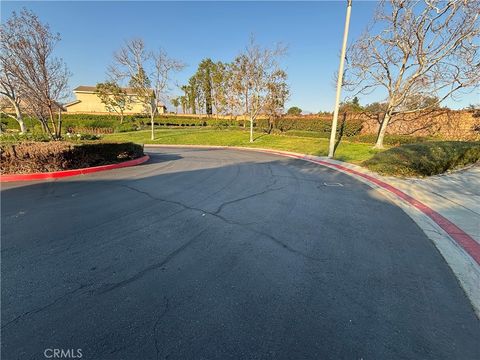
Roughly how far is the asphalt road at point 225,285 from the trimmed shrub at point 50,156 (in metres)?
3.26

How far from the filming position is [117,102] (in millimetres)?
42812

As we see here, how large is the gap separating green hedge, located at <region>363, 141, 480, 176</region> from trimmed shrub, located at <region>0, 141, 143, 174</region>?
38.0ft

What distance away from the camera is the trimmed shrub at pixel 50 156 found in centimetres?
732

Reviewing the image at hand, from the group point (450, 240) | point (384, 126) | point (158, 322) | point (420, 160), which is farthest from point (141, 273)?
point (384, 126)

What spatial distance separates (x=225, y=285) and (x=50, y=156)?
8538 mm

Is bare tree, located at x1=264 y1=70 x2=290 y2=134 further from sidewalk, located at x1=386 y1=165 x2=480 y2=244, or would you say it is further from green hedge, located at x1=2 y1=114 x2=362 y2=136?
sidewalk, located at x1=386 y1=165 x2=480 y2=244

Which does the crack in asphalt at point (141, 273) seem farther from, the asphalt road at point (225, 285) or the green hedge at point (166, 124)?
the green hedge at point (166, 124)

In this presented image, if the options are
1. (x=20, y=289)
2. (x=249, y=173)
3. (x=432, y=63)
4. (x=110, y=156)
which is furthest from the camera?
(x=432, y=63)

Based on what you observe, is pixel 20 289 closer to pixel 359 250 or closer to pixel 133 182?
pixel 359 250

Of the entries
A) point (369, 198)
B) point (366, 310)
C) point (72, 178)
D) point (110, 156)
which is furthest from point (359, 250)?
point (110, 156)

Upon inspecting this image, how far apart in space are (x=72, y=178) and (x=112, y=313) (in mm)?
7218

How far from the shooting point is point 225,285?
2.57 meters

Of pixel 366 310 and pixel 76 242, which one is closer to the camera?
pixel 366 310

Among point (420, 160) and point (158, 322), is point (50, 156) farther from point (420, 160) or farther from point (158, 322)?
point (420, 160)
